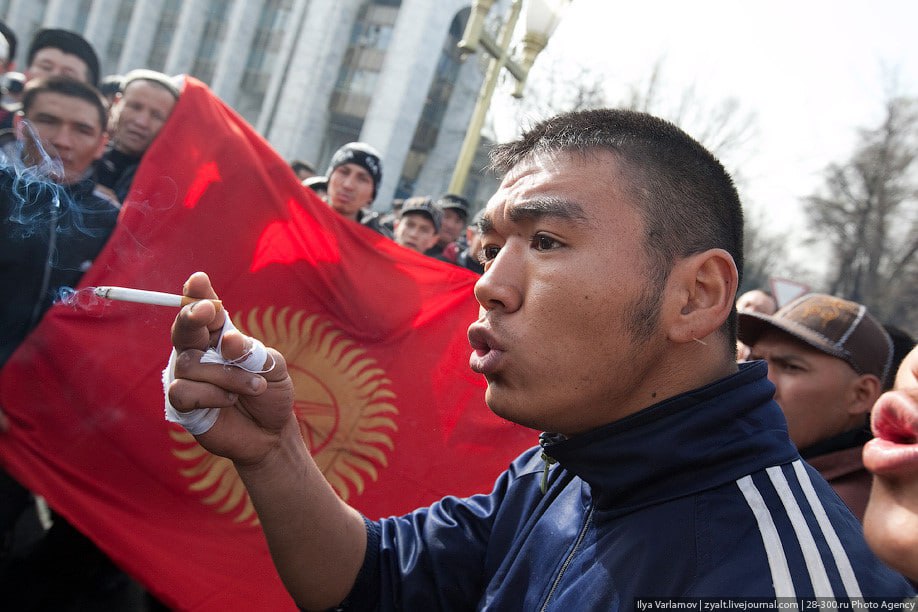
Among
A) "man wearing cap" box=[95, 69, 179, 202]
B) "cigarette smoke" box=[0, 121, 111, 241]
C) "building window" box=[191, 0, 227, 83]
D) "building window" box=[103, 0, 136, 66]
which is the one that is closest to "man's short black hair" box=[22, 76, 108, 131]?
"cigarette smoke" box=[0, 121, 111, 241]

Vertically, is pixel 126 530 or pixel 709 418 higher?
pixel 709 418

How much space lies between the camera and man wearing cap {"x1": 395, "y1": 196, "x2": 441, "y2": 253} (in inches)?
235

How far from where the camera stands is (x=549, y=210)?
1348 mm

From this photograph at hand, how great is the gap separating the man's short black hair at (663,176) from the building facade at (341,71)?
2712 centimetres

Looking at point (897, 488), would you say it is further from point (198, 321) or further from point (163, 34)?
point (163, 34)

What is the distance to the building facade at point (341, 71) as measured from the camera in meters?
29.8

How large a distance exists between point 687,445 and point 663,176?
1.93 feet

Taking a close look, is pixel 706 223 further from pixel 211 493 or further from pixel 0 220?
pixel 0 220

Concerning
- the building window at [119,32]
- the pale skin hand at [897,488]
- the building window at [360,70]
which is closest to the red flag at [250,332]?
the pale skin hand at [897,488]

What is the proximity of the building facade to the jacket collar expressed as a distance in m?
27.5

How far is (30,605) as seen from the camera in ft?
10.4

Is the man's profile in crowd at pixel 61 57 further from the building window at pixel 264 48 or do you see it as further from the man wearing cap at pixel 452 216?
the building window at pixel 264 48

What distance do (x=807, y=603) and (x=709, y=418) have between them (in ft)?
1.20

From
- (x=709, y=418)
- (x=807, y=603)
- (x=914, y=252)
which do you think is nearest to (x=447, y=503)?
(x=709, y=418)
